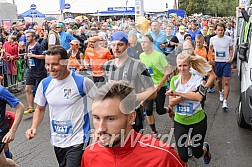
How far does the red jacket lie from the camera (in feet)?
6.28

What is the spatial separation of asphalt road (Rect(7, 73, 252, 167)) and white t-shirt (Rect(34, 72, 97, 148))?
5.31 feet

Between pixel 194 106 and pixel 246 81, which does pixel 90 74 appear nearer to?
pixel 246 81

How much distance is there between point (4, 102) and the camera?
3.93 metres

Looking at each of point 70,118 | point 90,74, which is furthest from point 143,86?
point 90,74

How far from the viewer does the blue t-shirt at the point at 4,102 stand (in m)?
3.88

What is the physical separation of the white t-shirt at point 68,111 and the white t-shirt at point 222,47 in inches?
197

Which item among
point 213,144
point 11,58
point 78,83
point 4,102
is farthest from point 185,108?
point 11,58

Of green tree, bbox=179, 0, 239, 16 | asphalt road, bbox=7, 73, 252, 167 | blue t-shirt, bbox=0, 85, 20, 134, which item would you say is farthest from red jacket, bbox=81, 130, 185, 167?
green tree, bbox=179, 0, 239, 16

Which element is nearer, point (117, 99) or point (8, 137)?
point (117, 99)

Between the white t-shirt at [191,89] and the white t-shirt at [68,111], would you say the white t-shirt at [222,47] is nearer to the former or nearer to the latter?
the white t-shirt at [191,89]

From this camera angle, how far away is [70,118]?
3703mm

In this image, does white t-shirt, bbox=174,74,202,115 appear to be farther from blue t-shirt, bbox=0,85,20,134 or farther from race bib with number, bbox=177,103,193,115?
blue t-shirt, bbox=0,85,20,134

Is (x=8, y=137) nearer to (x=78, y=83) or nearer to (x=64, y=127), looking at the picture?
(x=64, y=127)

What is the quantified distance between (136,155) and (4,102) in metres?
2.42
